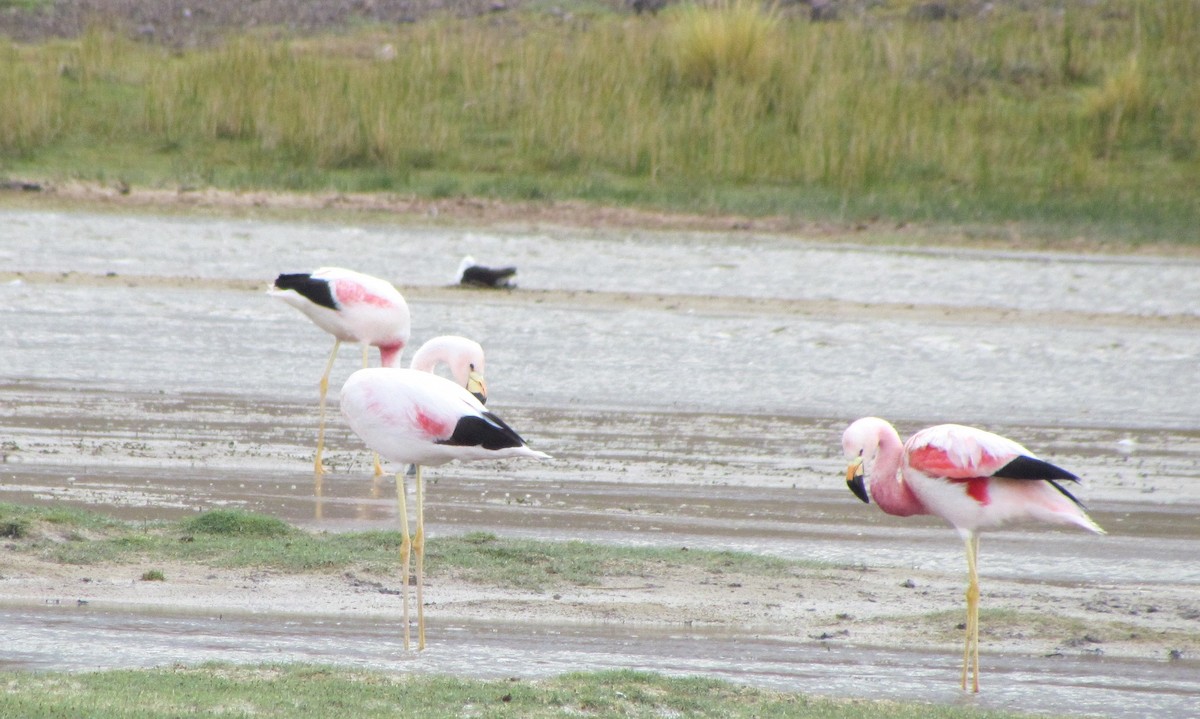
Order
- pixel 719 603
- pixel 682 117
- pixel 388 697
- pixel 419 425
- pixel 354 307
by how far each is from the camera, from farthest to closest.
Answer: pixel 682 117, pixel 354 307, pixel 719 603, pixel 419 425, pixel 388 697

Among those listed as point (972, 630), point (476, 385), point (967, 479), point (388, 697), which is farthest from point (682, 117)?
point (388, 697)

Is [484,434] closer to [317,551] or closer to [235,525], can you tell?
[317,551]

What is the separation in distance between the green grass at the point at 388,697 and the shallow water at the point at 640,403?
0.93ft

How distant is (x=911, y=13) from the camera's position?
26.1 metres

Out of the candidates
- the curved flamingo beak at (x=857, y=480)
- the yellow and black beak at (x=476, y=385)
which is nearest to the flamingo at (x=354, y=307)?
the yellow and black beak at (x=476, y=385)

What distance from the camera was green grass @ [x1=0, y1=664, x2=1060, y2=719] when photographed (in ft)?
16.1

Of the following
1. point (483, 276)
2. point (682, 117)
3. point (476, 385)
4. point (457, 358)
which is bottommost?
point (483, 276)

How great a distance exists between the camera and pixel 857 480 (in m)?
6.27

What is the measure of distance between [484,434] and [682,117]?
16246mm

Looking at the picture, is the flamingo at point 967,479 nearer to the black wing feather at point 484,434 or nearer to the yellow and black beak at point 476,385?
the black wing feather at point 484,434

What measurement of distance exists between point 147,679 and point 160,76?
18.6 m

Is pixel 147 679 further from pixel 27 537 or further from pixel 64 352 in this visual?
pixel 64 352

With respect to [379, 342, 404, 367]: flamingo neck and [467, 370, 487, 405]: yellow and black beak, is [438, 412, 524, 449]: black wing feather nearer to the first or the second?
[467, 370, 487, 405]: yellow and black beak

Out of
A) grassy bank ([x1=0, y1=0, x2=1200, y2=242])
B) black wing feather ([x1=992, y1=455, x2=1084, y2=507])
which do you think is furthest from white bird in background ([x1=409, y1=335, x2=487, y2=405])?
grassy bank ([x1=0, y1=0, x2=1200, y2=242])
